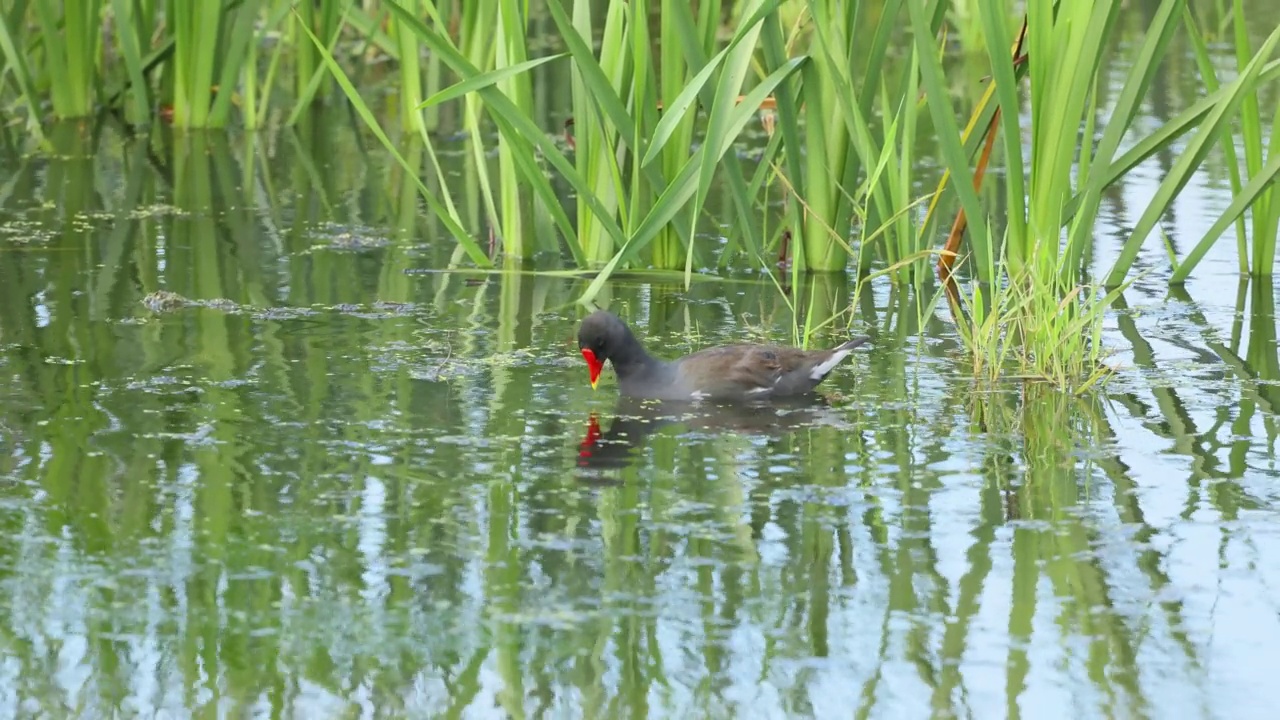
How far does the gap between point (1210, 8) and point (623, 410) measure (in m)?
11.0

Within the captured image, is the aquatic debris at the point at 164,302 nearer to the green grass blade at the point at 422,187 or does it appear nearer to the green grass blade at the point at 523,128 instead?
the green grass blade at the point at 422,187

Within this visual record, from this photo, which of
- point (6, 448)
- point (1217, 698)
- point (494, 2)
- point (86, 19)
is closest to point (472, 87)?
point (494, 2)

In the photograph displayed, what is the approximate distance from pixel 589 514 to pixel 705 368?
1.18 metres

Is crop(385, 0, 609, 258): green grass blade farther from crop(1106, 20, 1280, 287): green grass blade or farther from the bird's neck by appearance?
crop(1106, 20, 1280, 287): green grass blade

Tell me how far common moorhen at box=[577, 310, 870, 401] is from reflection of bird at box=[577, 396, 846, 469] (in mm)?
34

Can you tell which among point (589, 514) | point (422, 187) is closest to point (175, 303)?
point (422, 187)

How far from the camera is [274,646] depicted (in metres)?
3.65

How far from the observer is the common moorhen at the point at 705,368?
553 cm

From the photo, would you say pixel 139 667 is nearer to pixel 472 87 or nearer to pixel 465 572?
pixel 465 572

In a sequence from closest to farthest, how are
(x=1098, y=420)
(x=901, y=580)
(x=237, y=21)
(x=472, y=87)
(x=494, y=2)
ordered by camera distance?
(x=901, y=580)
(x=1098, y=420)
(x=472, y=87)
(x=494, y=2)
(x=237, y=21)

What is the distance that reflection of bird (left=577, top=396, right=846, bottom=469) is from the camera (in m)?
5.15

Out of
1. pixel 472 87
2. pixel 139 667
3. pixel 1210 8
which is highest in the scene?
pixel 1210 8

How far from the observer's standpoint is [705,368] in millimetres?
5555

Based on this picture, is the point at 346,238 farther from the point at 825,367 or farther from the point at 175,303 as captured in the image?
the point at 825,367
